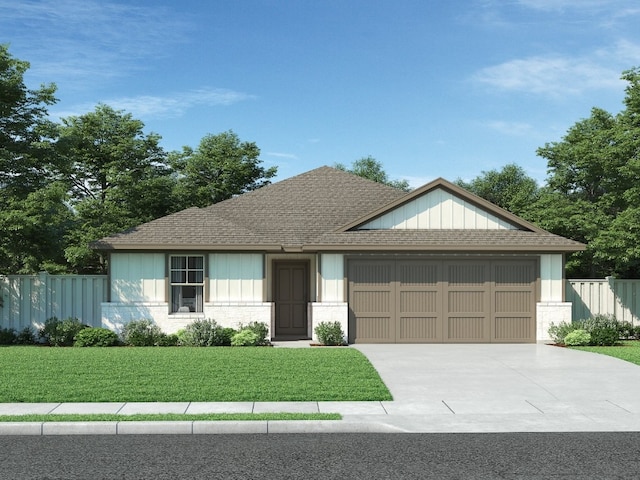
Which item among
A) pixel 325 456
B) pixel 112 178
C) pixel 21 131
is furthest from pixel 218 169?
pixel 325 456

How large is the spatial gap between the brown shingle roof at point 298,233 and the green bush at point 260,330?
7.81 ft

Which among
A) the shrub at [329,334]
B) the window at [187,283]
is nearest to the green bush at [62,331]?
the window at [187,283]

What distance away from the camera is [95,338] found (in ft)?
72.1

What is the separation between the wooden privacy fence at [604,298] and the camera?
25312 mm

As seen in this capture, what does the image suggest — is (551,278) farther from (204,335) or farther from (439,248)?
(204,335)

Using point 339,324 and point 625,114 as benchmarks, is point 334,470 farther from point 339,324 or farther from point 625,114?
point 625,114

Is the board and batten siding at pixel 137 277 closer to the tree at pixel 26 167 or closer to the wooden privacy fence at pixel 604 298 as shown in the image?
the tree at pixel 26 167

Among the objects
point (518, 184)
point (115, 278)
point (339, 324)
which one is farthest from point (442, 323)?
point (518, 184)

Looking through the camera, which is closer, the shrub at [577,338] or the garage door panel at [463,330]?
the shrub at [577,338]

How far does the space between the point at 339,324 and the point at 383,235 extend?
311cm

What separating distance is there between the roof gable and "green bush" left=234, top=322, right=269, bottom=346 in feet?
12.7

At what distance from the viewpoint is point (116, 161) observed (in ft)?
134

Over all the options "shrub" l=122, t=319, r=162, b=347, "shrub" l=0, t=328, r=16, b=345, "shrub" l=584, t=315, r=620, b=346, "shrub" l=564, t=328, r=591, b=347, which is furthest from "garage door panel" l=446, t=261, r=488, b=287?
"shrub" l=0, t=328, r=16, b=345

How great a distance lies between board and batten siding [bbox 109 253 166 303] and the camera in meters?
23.2
